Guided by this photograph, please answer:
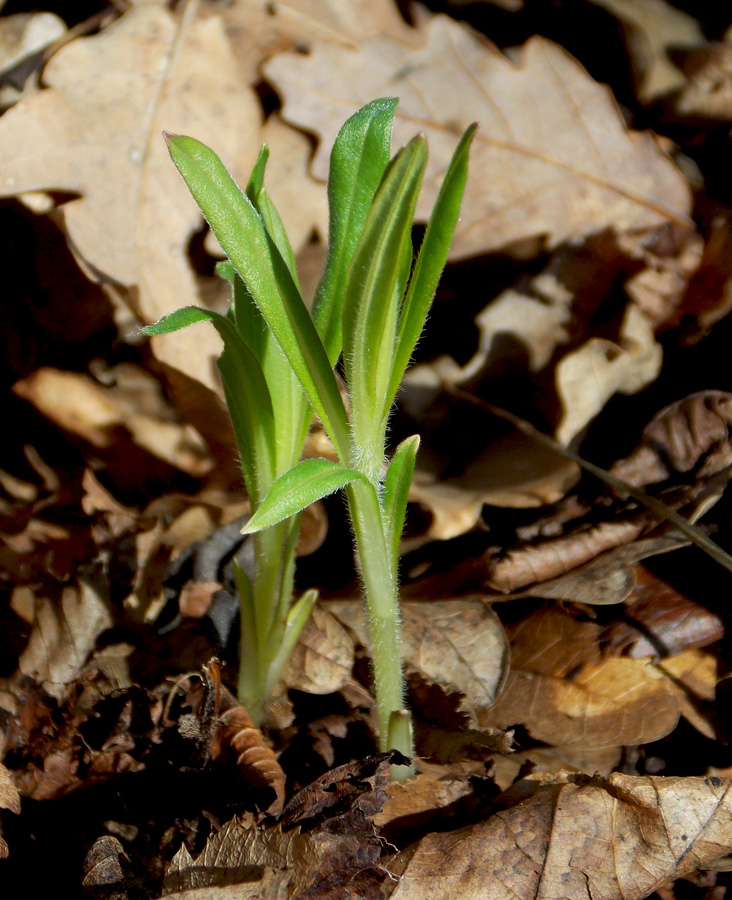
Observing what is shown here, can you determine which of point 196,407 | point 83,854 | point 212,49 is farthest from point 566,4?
point 83,854

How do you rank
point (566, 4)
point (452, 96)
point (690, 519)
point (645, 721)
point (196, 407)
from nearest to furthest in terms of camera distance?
point (645, 721)
point (690, 519)
point (196, 407)
point (452, 96)
point (566, 4)

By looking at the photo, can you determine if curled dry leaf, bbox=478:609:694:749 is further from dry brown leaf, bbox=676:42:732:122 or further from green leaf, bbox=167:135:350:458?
dry brown leaf, bbox=676:42:732:122

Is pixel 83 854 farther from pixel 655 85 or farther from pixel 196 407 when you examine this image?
pixel 655 85

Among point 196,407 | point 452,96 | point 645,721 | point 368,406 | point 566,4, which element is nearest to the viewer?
point 368,406

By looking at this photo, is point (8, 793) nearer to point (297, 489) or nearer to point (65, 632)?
point (65, 632)

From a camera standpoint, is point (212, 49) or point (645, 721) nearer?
point (645, 721)

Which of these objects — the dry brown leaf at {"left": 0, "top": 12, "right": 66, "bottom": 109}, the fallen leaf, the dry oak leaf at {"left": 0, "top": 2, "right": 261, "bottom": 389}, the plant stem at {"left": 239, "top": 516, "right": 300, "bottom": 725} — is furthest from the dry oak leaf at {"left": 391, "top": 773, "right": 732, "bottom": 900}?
the dry brown leaf at {"left": 0, "top": 12, "right": 66, "bottom": 109}

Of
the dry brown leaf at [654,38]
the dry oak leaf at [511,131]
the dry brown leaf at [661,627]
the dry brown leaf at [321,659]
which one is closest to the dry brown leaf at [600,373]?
the dry oak leaf at [511,131]
